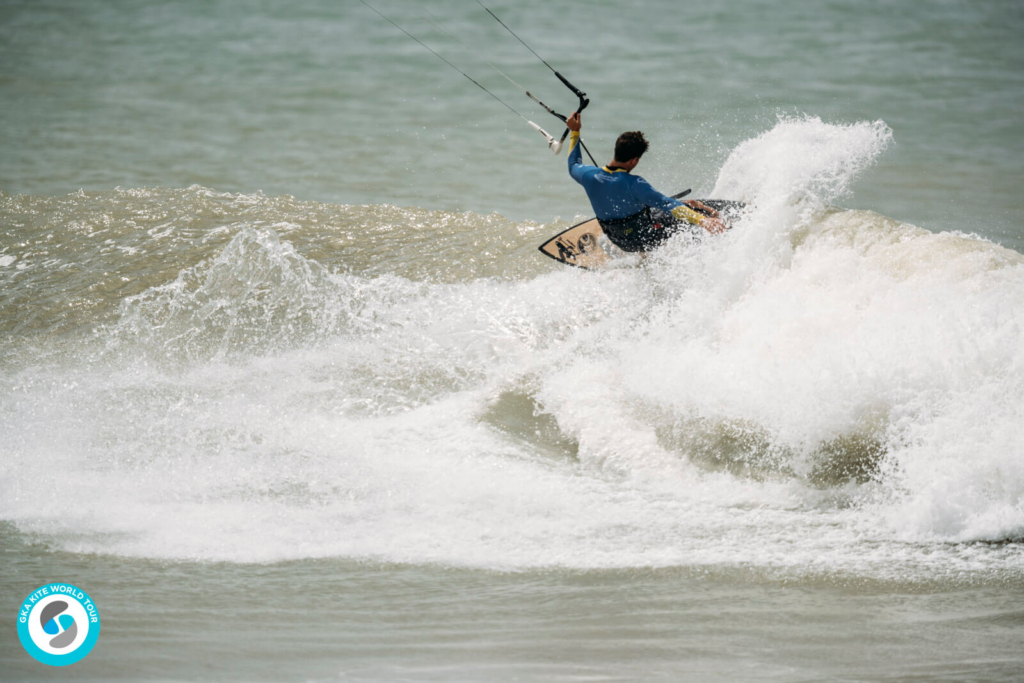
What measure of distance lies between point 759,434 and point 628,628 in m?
1.42

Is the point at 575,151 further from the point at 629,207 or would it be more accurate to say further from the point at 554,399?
the point at 554,399

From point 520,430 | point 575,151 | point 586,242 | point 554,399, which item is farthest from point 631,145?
point 520,430

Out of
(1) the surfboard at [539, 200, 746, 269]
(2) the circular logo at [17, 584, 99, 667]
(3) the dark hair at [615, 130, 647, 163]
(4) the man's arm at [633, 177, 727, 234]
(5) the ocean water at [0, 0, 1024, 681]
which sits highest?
(3) the dark hair at [615, 130, 647, 163]

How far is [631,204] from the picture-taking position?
15.9 feet

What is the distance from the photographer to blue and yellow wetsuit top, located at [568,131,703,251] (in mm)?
4738

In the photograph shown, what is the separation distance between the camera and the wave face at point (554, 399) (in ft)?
10.4

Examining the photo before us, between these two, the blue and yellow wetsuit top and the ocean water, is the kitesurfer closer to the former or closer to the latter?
the blue and yellow wetsuit top

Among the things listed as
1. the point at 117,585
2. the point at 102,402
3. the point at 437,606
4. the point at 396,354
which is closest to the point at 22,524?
the point at 117,585

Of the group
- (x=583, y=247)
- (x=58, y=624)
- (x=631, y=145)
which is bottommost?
(x=58, y=624)

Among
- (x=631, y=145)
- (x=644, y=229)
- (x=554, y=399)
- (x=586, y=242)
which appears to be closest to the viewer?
(x=554, y=399)

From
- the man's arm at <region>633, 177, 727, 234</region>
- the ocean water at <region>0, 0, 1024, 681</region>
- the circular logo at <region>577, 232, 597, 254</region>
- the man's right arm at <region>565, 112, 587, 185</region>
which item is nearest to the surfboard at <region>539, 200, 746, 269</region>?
the circular logo at <region>577, 232, 597, 254</region>

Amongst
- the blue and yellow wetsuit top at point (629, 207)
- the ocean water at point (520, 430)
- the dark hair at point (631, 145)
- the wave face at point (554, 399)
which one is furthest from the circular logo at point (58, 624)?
the dark hair at point (631, 145)

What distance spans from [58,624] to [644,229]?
3.54 m

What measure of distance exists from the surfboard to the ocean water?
125mm
